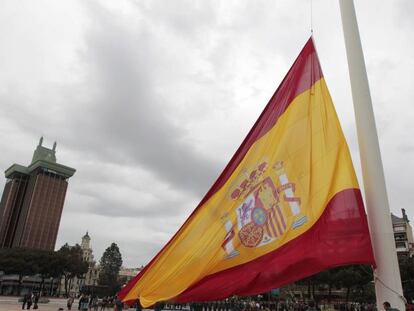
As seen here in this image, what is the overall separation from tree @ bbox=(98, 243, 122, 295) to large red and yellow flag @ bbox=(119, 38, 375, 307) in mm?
91129

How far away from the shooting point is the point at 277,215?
5820 millimetres

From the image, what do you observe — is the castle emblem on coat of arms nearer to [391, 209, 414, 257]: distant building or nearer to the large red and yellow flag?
the large red and yellow flag

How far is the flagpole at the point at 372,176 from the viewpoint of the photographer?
188 inches

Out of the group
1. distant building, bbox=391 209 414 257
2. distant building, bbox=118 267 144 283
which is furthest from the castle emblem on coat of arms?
distant building, bbox=118 267 144 283

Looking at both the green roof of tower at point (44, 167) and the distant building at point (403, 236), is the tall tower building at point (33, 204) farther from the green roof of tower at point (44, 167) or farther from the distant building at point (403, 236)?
the distant building at point (403, 236)

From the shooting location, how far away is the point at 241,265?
571cm

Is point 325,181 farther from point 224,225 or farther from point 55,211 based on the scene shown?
point 55,211

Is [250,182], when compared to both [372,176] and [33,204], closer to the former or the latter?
[372,176]

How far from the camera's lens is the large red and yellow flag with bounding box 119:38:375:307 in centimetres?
524

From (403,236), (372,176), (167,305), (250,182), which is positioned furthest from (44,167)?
(372,176)

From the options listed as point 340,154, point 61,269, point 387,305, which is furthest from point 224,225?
point 61,269

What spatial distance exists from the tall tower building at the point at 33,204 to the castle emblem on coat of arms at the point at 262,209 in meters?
144

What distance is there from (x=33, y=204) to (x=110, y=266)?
57819mm

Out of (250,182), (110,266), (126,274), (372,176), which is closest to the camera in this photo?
(372,176)
